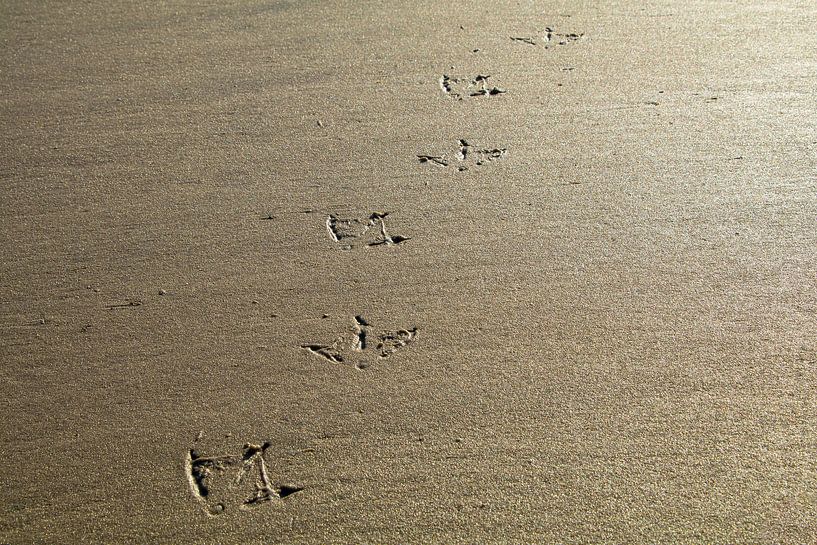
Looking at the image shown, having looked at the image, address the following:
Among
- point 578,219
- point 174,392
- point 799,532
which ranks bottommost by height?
point 799,532

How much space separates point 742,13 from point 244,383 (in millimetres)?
2407

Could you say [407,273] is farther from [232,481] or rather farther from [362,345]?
[232,481]

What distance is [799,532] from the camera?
1.51 meters

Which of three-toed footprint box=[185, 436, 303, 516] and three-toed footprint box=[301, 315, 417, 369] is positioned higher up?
three-toed footprint box=[301, 315, 417, 369]

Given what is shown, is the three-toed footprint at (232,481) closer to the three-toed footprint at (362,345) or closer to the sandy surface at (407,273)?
the sandy surface at (407,273)

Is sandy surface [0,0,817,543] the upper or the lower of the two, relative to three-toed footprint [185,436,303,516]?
upper

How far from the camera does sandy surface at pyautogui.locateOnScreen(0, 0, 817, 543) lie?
1582 mm

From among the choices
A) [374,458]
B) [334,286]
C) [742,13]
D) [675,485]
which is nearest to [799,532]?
[675,485]

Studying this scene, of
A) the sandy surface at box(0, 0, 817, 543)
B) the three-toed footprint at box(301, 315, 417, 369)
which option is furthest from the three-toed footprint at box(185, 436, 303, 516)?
the three-toed footprint at box(301, 315, 417, 369)

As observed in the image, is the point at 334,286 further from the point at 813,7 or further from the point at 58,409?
the point at 813,7

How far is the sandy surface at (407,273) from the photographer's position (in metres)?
1.58

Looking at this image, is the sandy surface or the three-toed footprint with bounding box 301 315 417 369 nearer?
the sandy surface

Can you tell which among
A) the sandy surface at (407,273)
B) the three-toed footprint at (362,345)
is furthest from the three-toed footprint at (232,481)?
the three-toed footprint at (362,345)

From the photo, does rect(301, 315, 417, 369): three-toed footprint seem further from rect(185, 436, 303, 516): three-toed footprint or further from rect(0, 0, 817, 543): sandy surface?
rect(185, 436, 303, 516): three-toed footprint
